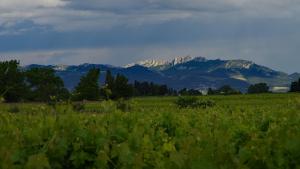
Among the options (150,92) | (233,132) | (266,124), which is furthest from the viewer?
(150,92)

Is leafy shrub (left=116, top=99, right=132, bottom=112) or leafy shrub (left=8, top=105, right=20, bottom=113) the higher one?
leafy shrub (left=116, top=99, right=132, bottom=112)

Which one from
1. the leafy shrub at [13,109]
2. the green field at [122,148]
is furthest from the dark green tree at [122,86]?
the green field at [122,148]

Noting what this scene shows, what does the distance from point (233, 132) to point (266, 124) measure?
175cm

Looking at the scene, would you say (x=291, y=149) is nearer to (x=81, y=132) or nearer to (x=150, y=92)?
(x=81, y=132)

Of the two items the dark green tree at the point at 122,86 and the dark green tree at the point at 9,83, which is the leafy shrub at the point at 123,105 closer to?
the dark green tree at the point at 9,83

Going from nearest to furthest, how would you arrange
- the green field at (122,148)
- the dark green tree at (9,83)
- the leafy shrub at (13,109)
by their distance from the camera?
1. the green field at (122,148)
2. the dark green tree at (9,83)
3. the leafy shrub at (13,109)

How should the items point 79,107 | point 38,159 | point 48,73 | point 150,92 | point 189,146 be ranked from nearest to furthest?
point 38,159 → point 189,146 → point 79,107 → point 48,73 → point 150,92

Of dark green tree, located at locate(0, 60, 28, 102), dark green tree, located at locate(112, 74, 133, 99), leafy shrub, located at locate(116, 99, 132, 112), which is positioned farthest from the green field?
dark green tree, located at locate(112, 74, 133, 99)

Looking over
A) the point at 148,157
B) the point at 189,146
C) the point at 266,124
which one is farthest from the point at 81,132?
the point at 266,124

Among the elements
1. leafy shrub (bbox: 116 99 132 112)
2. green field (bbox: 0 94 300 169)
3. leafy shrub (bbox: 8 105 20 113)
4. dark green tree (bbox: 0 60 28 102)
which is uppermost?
dark green tree (bbox: 0 60 28 102)

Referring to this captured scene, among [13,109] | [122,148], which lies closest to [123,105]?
[13,109]

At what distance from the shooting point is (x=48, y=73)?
11494 cm

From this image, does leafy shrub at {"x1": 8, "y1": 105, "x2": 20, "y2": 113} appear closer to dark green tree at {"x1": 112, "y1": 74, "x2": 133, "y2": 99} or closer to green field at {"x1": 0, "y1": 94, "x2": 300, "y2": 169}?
green field at {"x1": 0, "y1": 94, "x2": 300, "y2": 169}

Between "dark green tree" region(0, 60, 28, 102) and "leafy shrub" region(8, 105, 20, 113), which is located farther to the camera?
"leafy shrub" region(8, 105, 20, 113)
